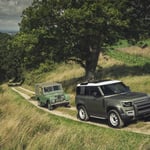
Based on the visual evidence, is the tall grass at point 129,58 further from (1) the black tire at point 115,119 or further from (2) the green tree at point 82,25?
(1) the black tire at point 115,119

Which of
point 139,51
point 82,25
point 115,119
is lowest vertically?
point 139,51

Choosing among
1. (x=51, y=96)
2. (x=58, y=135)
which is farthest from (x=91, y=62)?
(x=58, y=135)

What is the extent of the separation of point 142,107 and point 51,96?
12353 mm

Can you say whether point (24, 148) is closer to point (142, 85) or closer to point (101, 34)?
point (142, 85)

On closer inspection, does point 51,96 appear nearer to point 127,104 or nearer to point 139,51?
point 127,104

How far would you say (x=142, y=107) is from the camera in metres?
17.3

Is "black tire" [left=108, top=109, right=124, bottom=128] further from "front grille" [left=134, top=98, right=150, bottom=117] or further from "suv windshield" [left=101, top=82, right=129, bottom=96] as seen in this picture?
"suv windshield" [left=101, top=82, right=129, bottom=96]

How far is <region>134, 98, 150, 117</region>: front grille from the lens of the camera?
17141 mm

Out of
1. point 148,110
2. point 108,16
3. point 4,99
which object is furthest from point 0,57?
point 148,110

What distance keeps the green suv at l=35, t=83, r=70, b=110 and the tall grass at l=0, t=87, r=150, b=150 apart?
5.24 m

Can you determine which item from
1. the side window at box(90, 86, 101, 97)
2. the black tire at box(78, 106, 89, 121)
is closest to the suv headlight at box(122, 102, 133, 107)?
the side window at box(90, 86, 101, 97)

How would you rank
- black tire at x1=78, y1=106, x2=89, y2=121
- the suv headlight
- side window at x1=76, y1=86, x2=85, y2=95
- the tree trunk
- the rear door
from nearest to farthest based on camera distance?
the suv headlight, the rear door, side window at x1=76, y1=86, x2=85, y2=95, black tire at x1=78, y1=106, x2=89, y2=121, the tree trunk

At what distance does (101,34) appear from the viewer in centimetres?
3219

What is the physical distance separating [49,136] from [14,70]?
72.3 metres
